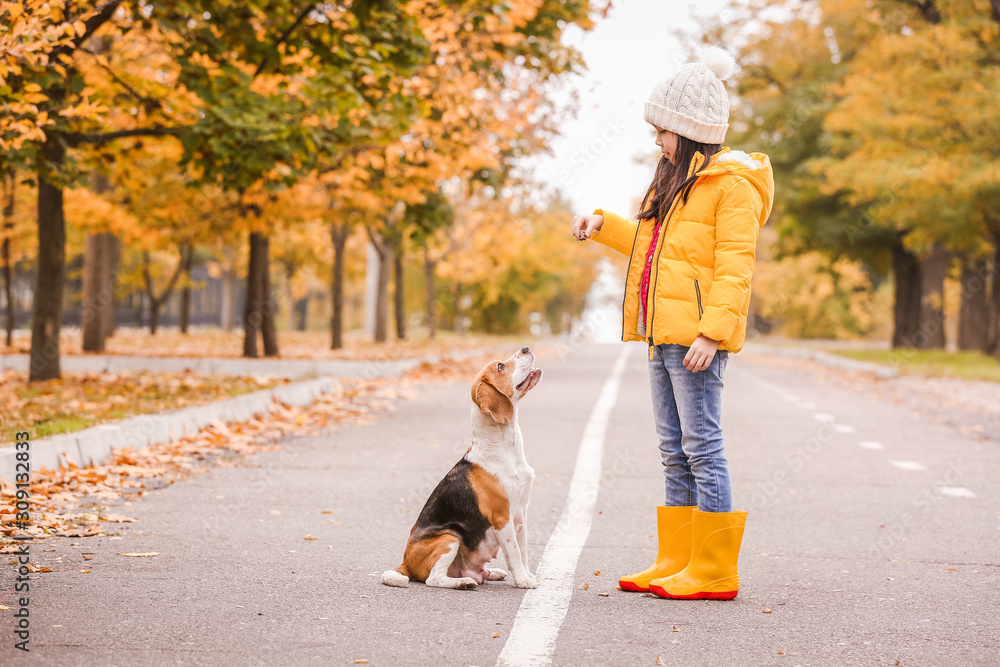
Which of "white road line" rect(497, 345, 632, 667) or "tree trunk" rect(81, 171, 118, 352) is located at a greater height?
"tree trunk" rect(81, 171, 118, 352)

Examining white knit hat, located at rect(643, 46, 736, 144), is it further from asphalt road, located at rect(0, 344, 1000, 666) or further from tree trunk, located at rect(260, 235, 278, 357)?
tree trunk, located at rect(260, 235, 278, 357)

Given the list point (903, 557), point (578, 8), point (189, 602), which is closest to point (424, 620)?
point (189, 602)

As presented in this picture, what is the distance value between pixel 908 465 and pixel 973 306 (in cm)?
2766

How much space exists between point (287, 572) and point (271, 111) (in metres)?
6.86

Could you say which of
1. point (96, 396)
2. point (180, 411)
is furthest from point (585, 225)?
point (96, 396)

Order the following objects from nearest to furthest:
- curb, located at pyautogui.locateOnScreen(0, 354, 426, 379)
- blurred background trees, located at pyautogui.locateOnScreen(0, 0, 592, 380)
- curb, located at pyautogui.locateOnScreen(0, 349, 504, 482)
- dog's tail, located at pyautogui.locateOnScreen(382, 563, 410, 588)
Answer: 1. dog's tail, located at pyautogui.locateOnScreen(382, 563, 410, 588)
2. curb, located at pyautogui.locateOnScreen(0, 349, 504, 482)
3. blurred background trees, located at pyautogui.locateOnScreen(0, 0, 592, 380)
4. curb, located at pyautogui.locateOnScreen(0, 354, 426, 379)

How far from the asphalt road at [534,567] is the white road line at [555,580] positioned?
0.16 ft

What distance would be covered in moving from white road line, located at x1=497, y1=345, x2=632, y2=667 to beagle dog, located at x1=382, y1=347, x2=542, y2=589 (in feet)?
0.61

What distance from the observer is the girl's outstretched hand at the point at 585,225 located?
4.54 m

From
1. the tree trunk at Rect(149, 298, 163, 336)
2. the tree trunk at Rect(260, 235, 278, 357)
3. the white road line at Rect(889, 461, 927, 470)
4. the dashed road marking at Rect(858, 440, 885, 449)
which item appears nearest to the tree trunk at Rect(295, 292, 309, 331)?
the tree trunk at Rect(149, 298, 163, 336)

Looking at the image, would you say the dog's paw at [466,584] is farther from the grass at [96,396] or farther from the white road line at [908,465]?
the white road line at [908,465]

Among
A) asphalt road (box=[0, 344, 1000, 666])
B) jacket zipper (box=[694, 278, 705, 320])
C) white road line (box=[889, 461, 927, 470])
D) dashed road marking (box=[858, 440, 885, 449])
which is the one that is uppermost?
jacket zipper (box=[694, 278, 705, 320])

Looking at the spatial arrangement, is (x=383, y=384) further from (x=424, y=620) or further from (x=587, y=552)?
(x=424, y=620)

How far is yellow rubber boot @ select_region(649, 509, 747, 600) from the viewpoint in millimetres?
4289
